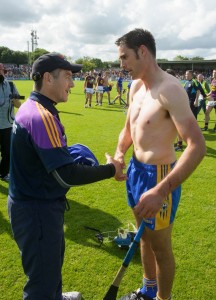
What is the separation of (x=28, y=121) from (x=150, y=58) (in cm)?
123

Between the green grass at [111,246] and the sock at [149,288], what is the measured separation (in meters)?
0.28

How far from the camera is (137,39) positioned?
8.50 feet

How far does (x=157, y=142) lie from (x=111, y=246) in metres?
2.17

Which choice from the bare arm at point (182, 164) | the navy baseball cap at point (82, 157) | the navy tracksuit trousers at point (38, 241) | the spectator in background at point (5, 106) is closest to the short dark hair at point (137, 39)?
the bare arm at point (182, 164)

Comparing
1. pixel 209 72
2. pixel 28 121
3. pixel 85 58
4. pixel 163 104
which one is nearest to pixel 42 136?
pixel 28 121

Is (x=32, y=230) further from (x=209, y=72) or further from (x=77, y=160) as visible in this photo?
(x=209, y=72)

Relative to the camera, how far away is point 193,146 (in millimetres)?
2268

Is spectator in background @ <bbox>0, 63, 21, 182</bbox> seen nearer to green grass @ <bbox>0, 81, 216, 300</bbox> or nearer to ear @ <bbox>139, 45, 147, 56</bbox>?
green grass @ <bbox>0, 81, 216, 300</bbox>

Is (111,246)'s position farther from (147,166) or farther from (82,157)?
(82,157)

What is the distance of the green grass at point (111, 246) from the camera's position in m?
3.56

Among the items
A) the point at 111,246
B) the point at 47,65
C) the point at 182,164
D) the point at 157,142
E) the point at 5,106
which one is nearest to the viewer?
the point at 182,164

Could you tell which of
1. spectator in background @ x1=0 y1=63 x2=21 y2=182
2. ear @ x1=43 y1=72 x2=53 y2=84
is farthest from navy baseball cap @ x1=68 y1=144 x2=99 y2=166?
spectator in background @ x1=0 y1=63 x2=21 y2=182

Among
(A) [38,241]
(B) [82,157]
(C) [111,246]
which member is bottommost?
(C) [111,246]

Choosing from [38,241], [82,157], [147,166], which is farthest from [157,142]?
[38,241]
